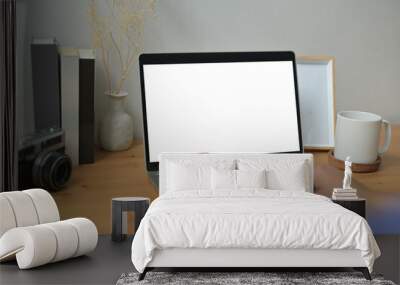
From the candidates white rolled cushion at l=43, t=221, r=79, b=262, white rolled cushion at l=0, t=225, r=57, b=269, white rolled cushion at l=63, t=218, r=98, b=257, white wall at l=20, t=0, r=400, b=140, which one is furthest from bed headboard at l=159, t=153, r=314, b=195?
white wall at l=20, t=0, r=400, b=140

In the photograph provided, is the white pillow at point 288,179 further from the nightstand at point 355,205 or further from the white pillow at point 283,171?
the nightstand at point 355,205

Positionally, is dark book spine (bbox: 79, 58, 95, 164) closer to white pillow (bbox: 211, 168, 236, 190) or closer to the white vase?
the white vase

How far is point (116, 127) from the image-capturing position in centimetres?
606

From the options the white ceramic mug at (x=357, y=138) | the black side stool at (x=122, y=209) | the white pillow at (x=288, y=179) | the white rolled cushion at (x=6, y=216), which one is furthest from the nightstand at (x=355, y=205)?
the white rolled cushion at (x=6, y=216)

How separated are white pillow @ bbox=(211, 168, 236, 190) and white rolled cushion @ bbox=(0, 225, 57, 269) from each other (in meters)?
0.86

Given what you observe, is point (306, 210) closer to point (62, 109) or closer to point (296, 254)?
point (296, 254)

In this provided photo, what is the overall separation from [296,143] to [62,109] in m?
1.70

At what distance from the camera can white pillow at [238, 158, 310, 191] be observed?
4.29 meters

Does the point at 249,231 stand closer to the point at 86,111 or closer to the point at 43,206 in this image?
the point at 43,206

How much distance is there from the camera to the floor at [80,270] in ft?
12.1

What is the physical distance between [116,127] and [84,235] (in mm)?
2118

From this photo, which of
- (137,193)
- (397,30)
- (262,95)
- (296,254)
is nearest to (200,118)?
(262,95)

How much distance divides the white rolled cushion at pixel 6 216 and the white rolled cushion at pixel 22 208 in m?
0.02

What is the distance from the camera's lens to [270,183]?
4.31 metres
